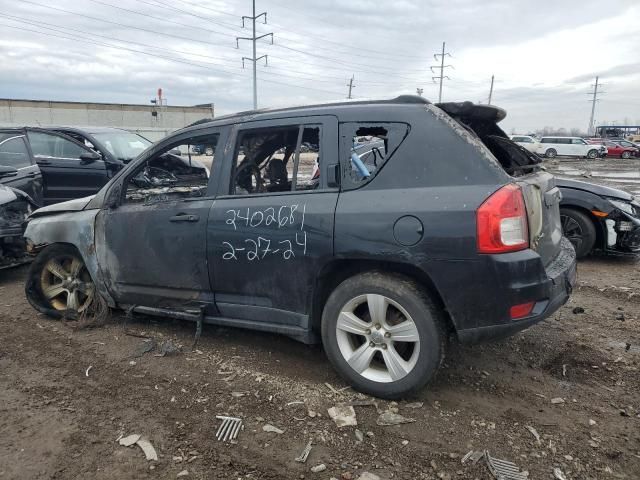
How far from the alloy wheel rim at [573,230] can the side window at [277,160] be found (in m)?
3.99

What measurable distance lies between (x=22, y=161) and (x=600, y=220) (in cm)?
779

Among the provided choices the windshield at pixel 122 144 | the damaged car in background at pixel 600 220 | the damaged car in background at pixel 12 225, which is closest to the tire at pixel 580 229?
the damaged car in background at pixel 600 220

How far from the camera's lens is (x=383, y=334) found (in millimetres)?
3020

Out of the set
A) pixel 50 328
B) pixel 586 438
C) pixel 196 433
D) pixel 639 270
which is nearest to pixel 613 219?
pixel 639 270

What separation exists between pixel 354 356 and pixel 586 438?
1368 millimetres

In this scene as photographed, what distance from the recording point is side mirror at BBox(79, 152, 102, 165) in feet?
26.8

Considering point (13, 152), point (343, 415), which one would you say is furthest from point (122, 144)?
point (343, 415)

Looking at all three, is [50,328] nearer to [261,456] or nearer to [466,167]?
[261,456]

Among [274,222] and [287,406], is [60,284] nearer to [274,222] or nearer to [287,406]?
[274,222]

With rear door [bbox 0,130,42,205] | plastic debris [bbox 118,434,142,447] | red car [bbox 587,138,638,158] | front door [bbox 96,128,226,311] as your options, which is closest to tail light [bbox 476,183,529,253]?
front door [bbox 96,128,226,311]

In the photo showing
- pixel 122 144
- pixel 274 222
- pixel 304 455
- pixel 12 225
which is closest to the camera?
pixel 304 455

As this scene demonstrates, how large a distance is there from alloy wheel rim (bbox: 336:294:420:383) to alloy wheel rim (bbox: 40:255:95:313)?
2588mm

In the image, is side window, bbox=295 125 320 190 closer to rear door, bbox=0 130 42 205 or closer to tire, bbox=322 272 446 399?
tire, bbox=322 272 446 399

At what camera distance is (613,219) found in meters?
5.88
